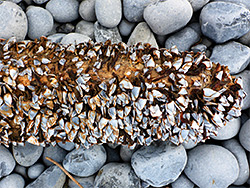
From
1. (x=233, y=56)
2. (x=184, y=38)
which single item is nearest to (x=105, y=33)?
(x=184, y=38)

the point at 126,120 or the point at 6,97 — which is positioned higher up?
the point at 6,97

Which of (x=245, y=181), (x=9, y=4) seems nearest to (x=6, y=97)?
(x=9, y=4)

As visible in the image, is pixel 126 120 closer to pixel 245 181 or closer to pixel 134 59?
pixel 134 59

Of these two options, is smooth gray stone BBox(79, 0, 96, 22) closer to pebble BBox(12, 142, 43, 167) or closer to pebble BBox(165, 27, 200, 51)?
pebble BBox(165, 27, 200, 51)

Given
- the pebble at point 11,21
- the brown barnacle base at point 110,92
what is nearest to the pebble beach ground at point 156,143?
the pebble at point 11,21

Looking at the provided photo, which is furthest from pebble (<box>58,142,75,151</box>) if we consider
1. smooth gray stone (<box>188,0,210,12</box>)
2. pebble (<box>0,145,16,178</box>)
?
smooth gray stone (<box>188,0,210,12</box>)

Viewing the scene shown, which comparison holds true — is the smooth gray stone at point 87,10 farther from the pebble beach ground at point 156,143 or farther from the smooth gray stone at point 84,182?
the smooth gray stone at point 84,182
